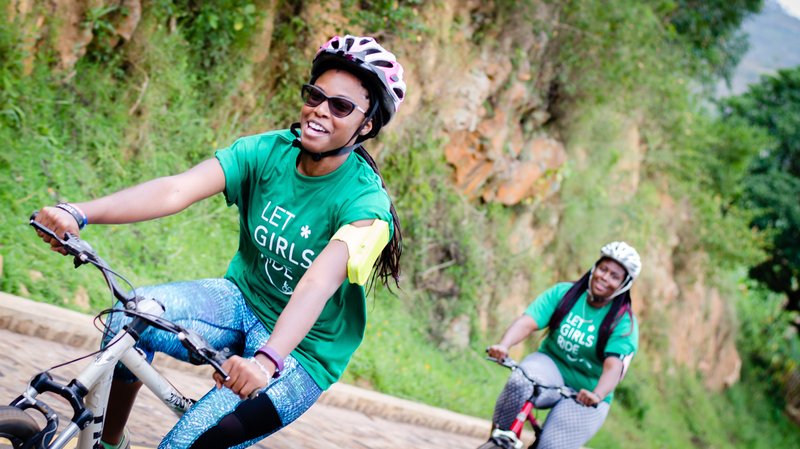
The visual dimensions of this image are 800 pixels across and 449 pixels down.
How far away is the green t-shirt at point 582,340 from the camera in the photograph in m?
6.59

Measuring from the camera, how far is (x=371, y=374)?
9023 mm

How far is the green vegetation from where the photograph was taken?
7.65 m

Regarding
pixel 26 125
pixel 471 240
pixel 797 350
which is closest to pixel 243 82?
pixel 26 125

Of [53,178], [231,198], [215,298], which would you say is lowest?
[53,178]

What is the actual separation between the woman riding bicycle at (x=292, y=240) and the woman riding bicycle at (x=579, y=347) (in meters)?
2.97

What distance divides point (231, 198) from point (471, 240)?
9.26 metres

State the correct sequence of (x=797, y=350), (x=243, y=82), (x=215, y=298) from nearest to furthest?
(x=215, y=298) → (x=243, y=82) → (x=797, y=350)

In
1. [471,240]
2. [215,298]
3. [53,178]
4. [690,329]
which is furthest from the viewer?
[690,329]

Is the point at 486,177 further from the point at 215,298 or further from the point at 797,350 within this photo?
the point at 797,350

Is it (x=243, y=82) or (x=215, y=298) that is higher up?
(x=243, y=82)

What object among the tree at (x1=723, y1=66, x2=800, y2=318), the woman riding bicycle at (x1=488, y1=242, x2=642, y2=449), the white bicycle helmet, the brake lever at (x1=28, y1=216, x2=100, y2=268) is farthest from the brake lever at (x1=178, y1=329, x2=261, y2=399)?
the tree at (x1=723, y1=66, x2=800, y2=318)

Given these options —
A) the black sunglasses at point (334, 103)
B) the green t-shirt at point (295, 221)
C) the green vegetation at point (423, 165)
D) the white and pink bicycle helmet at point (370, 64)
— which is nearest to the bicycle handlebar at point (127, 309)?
the green t-shirt at point (295, 221)

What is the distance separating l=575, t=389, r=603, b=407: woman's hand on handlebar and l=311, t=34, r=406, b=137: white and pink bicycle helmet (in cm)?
331

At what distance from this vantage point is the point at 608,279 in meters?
6.62
